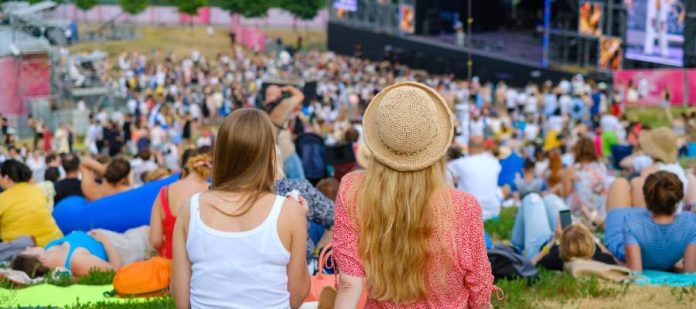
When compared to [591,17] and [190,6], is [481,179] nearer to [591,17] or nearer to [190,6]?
[591,17]

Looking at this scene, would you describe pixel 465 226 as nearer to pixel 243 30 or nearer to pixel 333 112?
pixel 333 112

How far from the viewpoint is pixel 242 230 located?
3.17m

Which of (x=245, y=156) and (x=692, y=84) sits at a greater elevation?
(x=245, y=156)

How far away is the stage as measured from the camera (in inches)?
1336

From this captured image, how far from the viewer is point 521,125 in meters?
21.5

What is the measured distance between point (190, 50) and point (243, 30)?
11.6 ft

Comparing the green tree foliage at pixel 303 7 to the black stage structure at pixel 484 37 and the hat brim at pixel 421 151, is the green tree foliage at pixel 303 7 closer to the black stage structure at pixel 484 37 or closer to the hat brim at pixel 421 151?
the black stage structure at pixel 484 37

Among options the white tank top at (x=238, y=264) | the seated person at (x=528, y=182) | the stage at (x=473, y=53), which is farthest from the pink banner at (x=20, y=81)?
the white tank top at (x=238, y=264)

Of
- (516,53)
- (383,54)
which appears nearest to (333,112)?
(516,53)

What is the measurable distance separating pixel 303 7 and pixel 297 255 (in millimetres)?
57062

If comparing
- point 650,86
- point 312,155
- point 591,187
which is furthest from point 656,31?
point 312,155

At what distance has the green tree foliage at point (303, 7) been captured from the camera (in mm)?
59469

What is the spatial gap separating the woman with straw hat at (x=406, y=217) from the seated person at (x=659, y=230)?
3.16 metres

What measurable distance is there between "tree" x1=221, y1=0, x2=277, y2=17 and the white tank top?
5682 cm
